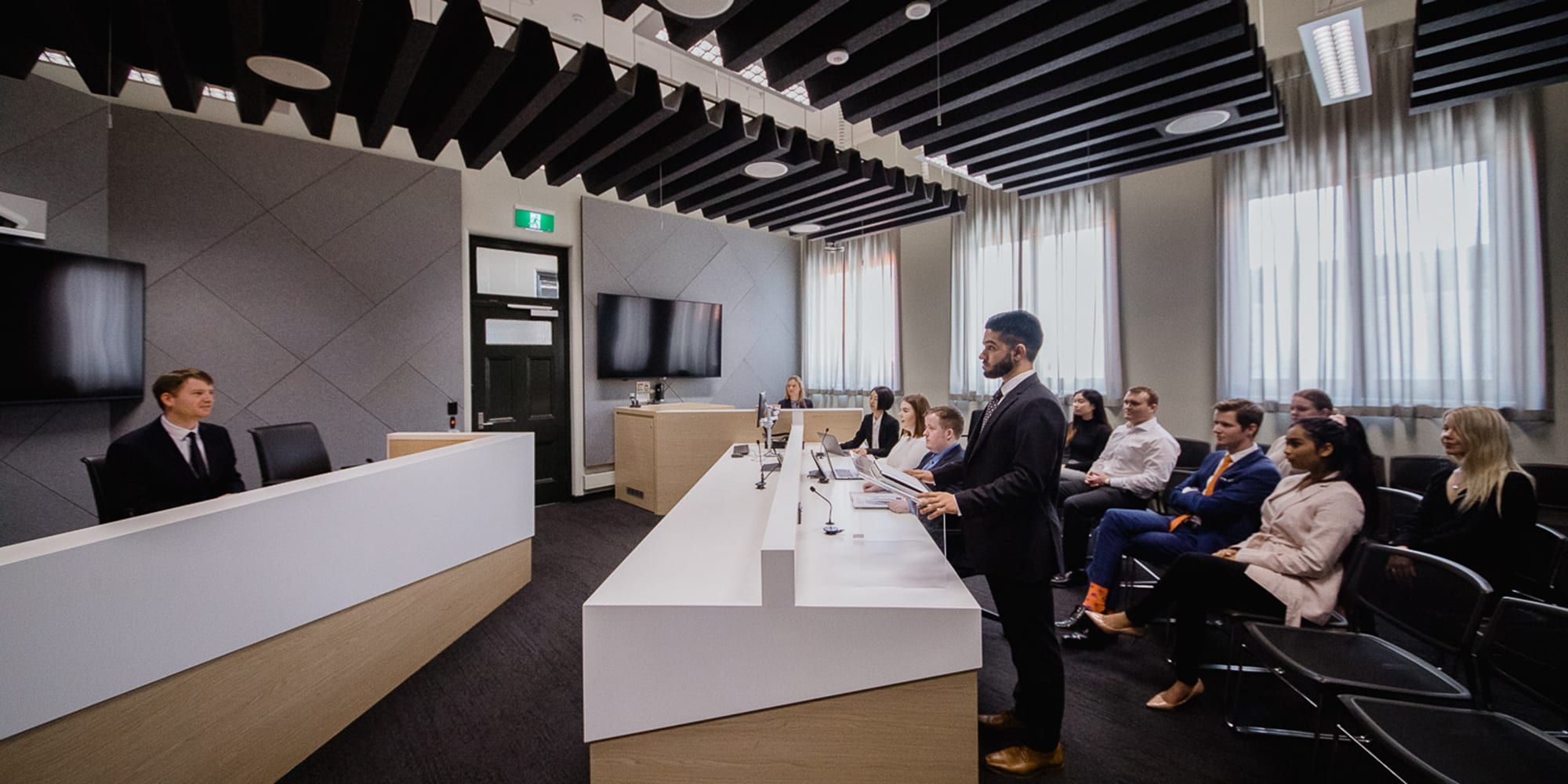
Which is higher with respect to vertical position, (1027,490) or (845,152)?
(845,152)

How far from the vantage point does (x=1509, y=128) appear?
3.48 metres

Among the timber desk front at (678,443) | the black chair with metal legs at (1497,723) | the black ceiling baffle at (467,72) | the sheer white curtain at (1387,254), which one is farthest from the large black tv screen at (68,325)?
the sheer white curtain at (1387,254)

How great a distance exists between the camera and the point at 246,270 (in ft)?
14.5

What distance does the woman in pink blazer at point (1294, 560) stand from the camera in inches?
85.8

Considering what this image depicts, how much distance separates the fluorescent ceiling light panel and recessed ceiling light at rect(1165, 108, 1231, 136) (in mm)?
433

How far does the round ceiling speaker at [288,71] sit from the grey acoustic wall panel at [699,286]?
3.19 metres

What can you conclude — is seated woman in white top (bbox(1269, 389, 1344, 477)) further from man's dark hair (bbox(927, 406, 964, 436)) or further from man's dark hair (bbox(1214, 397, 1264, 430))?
man's dark hair (bbox(927, 406, 964, 436))

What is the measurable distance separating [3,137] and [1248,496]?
734 cm

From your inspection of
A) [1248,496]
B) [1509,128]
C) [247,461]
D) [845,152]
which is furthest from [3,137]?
[1509,128]

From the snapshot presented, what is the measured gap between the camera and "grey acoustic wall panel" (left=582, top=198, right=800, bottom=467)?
6.30 meters

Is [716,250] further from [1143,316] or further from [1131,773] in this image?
[1131,773]

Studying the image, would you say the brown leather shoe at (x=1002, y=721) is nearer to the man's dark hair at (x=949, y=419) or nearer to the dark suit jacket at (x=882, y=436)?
the man's dark hair at (x=949, y=419)

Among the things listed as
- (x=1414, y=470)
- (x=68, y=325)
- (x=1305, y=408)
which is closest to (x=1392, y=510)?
(x=1305, y=408)

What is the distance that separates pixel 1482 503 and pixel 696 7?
3944 millimetres
